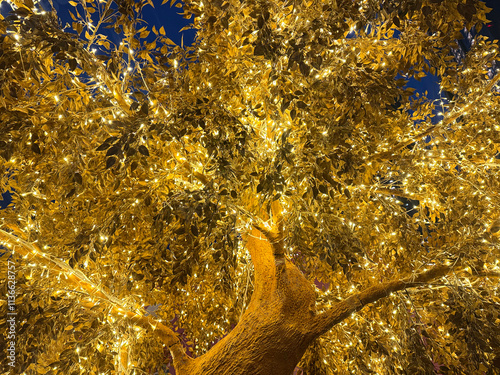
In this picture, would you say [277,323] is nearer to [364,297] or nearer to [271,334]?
[271,334]

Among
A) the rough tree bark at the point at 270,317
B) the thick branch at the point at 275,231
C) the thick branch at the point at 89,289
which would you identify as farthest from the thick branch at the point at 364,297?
the thick branch at the point at 89,289

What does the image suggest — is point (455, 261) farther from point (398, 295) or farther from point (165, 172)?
point (165, 172)

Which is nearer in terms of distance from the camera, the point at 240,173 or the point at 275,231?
the point at 240,173

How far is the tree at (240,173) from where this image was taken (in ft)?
5.93

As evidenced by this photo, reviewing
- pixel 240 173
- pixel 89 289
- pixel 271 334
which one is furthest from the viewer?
pixel 89 289

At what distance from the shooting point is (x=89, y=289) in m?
2.51

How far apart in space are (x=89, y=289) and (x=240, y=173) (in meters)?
1.67

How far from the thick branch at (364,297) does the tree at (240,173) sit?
0.02 meters

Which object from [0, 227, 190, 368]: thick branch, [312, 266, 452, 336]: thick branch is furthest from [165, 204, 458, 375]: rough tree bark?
[0, 227, 190, 368]: thick branch

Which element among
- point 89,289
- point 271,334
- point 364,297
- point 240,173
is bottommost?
point 89,289

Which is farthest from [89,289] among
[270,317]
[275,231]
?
[275,231]

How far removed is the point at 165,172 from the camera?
2428mm

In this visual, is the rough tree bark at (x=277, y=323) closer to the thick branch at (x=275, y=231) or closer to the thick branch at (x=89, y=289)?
the thick branch at (x=275, y=231)

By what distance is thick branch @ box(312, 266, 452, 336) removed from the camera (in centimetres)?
249
